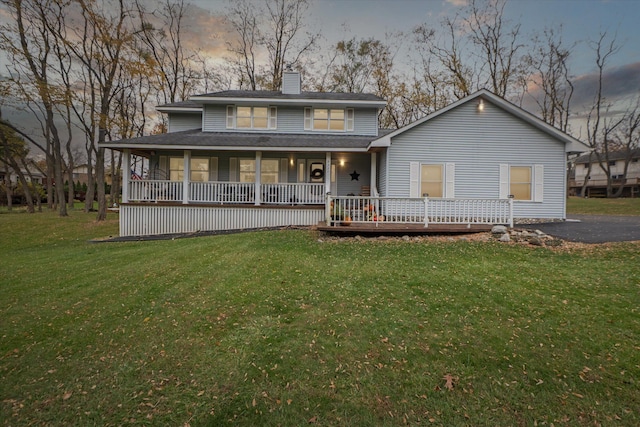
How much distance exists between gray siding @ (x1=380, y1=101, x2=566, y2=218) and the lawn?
19.5ft

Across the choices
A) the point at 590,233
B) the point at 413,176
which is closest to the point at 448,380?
the point at 590,233

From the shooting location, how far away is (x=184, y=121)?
17406 millimetres

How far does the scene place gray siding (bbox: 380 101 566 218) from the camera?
1285cm

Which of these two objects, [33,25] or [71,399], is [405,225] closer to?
[71,399]

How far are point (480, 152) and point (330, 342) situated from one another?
12.1 m

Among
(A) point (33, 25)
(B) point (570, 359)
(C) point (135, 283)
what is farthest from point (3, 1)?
(B) point (570, 359)

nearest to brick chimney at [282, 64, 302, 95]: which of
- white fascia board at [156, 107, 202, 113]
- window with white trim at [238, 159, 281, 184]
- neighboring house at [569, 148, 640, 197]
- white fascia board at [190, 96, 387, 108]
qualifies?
white fascia board at [190, 96, 387, 108]

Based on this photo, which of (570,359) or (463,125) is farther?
(463,125)

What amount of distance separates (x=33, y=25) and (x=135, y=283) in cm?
2234

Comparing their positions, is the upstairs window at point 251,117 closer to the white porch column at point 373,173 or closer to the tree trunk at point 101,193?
the white porch column at point 373,173

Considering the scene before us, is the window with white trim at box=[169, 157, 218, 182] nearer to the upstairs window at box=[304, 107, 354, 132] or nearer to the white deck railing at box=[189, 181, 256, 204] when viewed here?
the white deck railing at box=[189, 181, 256, 204]

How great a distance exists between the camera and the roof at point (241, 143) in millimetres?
12758

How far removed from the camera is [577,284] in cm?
556

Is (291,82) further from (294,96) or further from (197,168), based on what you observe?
(197,168)
